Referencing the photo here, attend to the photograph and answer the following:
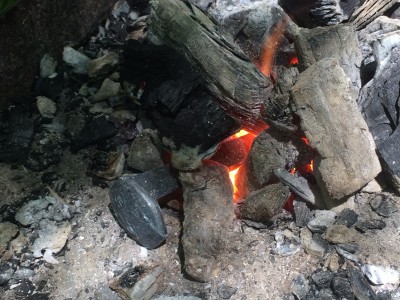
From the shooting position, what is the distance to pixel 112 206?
2291 millimetres

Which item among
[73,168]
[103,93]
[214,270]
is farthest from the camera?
[103,93]

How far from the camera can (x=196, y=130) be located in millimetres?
2248

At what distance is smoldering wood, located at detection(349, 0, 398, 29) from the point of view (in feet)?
9.08

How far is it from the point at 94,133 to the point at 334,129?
1341 millimetres

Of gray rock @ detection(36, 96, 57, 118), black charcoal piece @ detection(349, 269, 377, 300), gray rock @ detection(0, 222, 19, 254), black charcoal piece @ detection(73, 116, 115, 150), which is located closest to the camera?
black charcoal piece @ detection(349, 269, 377, 300)

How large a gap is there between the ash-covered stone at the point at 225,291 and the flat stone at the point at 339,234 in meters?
0.54

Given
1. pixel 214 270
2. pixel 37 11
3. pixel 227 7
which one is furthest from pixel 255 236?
pixel 37 11

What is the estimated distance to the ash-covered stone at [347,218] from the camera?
7.38ft

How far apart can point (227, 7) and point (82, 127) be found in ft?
3.95

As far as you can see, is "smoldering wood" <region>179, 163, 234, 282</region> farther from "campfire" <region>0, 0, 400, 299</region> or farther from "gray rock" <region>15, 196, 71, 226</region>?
"gray rock" <region>15, 196, 71, 226</region>

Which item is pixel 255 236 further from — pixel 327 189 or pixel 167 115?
pixel 167 115

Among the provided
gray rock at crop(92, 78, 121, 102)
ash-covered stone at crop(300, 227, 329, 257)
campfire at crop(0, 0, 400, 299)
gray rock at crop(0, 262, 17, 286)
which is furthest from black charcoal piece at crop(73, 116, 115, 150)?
ash-covered stone at crop(300, 227, 329, 257)

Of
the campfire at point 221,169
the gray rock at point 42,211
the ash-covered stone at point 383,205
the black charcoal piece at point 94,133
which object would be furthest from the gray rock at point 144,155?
the ash-covered stone at point 383,205

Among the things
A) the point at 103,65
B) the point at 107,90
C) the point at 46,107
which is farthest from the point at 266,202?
the point at 46,107
